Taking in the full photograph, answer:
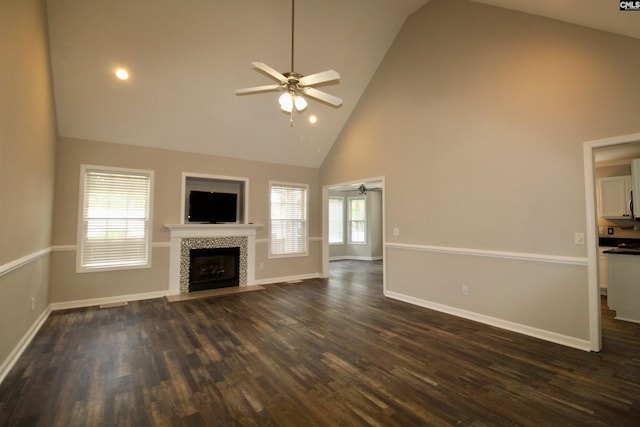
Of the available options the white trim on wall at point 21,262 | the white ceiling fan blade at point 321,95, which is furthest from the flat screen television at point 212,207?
the white ceiling fan blade at point 321,95

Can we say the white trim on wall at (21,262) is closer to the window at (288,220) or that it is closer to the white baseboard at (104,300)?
the white baseboard at (104,300)

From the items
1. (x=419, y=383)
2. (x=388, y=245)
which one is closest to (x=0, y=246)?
(x=419, y=383)

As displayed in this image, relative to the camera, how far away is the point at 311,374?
2557mm

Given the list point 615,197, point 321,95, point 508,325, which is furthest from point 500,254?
point 615,197

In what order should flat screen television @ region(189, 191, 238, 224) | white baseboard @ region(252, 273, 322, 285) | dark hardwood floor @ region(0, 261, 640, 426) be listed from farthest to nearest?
white baseboard @ region(252, 273, 322, 285), flat screen television @ region(189, 191, 238, 224), dark hardwood floor @ region(0, 261, 640, 426)

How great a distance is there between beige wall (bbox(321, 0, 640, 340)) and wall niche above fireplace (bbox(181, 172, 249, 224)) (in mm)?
3027

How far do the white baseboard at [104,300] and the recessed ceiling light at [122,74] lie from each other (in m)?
3.48

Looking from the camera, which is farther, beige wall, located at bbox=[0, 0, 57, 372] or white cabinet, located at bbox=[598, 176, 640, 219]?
white cabinet, located at bbox=[598, 176, 640, 219]

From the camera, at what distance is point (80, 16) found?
345cm

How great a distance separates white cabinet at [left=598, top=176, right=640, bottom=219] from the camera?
5.17 metres

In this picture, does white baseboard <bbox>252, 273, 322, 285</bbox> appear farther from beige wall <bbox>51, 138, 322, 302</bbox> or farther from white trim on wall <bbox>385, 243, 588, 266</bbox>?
white trim on wall <bbox>385, 243, 588, 266</bbox>

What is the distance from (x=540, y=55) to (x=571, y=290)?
8.71 feet

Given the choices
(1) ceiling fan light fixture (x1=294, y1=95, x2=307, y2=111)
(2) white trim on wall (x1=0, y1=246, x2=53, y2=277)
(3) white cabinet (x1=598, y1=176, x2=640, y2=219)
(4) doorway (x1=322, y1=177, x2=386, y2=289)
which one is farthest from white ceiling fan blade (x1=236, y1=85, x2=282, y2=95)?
(4) doorway (x1=322, y1=177, x2=386, y2=289)

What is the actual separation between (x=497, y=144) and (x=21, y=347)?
5.87 metres
